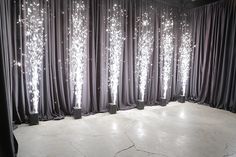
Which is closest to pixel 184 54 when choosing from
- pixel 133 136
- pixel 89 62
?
pixel 89 62

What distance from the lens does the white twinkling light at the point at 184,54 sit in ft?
16.6

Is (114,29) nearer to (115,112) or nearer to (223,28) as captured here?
(115,112)

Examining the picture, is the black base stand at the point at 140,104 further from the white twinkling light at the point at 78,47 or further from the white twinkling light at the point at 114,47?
the white twinkling light at the point at 78,47

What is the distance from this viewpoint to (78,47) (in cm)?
358

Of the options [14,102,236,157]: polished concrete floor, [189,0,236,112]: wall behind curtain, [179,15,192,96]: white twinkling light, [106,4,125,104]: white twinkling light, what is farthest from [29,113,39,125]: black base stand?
[189,0,236,112]: wall behind curtain

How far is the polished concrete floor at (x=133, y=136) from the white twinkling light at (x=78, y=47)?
2.03 feet

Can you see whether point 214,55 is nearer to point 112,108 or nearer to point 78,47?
point 112,108

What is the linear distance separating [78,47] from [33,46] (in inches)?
30.4

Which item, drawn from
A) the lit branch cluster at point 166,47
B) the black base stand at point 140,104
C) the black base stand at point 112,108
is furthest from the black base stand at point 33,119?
the lit branch cluster at point 166,47

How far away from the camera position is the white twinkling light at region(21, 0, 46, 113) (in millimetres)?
3162

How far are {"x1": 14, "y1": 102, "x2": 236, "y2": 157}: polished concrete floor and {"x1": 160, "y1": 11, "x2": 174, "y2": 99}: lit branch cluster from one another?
1196 millimetres

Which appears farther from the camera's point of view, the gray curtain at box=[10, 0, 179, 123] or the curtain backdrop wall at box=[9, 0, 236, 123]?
the curtain backdrop wall at box=[9, 0, 236, 123]

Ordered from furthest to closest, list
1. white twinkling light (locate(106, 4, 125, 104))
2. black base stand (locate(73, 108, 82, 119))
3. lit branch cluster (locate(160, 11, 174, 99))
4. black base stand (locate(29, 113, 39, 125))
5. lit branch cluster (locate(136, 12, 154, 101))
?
lit branch cluster (locate(160, 11, 174, 99))
lit branch cluster (locate(136, 12, 154, 101))
white twinkling light (locate(106, 4, 125, 104))
black base stand (locate(73, 108, 82, 119))
black base stand (locate(29, 113, 39, 125))

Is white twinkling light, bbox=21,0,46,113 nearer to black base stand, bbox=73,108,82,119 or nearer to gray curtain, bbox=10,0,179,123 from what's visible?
gray curtain, bbox=10,0,179,123
